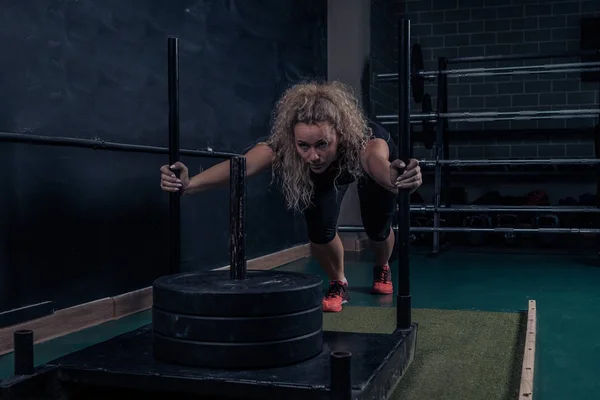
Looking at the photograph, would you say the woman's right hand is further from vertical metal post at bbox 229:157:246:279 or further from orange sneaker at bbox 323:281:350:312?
orange sneaker at bbox 323:281:350:312

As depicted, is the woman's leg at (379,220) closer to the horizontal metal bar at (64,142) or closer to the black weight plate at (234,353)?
the horizontal metal bar at (64,142)

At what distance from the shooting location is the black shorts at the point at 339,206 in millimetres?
Result: 2396

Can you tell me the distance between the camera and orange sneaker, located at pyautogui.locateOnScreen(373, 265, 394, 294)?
9.25 ft

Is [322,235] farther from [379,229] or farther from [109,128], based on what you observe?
[109,128]

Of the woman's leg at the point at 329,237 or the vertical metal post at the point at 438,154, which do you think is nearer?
the woman's leg at the point at 329,237

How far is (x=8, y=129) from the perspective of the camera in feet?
6.16

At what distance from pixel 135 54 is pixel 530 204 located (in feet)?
11.0

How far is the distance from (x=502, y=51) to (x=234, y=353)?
5.27 meters

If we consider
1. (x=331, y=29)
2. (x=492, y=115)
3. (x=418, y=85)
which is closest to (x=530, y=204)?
(x=492, y=115)

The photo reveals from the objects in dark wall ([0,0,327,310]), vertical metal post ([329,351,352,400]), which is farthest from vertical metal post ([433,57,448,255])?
vertical metal post ([329,351,352,400])

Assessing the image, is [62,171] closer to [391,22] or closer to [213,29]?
[213,29]

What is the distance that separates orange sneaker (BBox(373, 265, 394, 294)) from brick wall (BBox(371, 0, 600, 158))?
2.90 meters

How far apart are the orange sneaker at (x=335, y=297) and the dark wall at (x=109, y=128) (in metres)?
0.72

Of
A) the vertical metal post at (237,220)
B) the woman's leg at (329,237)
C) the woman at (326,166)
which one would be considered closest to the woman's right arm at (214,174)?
the woman at (326,166)
